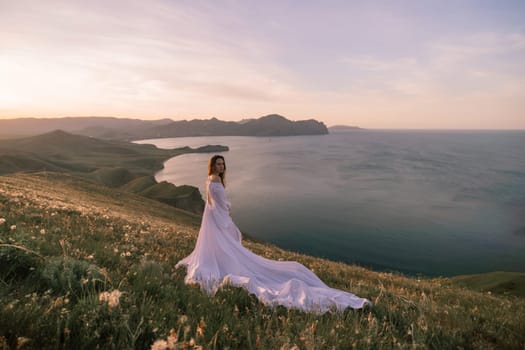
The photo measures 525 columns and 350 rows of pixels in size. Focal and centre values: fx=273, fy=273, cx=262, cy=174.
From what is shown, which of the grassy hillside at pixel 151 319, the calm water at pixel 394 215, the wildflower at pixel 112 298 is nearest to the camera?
the grassy hillside at pixel 151 319

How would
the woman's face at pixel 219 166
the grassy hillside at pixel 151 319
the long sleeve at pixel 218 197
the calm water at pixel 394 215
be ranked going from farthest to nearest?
the calm water at pixel 394 215 < the woman's face at pixel 219 166 < the long sleeve at pixel 218 197 < the grassy hillside at pixel 151 319

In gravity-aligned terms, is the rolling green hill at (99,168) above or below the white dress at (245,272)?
below

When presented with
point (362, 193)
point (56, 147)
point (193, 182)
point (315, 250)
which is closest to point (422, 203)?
point (362, 193)

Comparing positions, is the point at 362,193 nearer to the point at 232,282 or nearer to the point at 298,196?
the point at 298,196

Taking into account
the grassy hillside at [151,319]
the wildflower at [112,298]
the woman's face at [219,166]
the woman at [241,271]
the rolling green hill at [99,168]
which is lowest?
the rolling green hill at [99,168]

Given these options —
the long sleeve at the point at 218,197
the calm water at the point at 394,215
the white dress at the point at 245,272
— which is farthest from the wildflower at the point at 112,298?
the calm water at the point at 394,215

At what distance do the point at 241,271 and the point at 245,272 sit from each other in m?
0.14

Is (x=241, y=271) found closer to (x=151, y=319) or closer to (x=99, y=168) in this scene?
(x=151, y=319)

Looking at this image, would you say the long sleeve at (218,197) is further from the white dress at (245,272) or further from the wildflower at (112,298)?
the wildflower at (112,298)

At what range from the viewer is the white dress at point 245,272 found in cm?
576

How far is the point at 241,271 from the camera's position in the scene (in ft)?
25.8

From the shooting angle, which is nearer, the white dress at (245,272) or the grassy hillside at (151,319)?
the grassy hillside at (151,319)

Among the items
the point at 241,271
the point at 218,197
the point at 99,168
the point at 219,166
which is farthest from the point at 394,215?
the point at 99,168

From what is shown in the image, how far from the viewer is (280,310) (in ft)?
17.3
